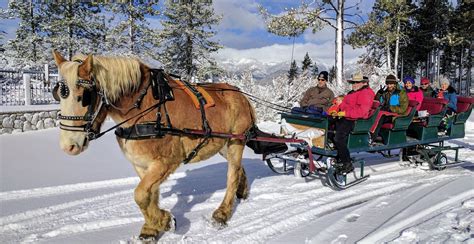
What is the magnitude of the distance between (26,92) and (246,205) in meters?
9.52

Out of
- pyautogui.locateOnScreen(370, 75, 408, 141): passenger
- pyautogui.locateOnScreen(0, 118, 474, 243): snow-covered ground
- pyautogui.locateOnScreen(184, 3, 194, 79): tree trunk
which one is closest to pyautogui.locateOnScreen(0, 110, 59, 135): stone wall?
pyautogui.locateOnScreen(0, 118, 474, 243): snow-covered ground

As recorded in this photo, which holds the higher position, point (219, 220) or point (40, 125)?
point (40, 125)

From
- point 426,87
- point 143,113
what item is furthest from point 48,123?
point 426,87

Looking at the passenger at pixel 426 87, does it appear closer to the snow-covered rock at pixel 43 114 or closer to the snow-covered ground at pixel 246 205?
the snow-covered ground at pixel 246 205

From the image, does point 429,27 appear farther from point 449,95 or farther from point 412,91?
point 412,91

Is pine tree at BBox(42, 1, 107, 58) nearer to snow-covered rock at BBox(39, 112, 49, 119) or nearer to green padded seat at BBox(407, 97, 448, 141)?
snow-covered rock at BBox(39, 112, 49, 119)

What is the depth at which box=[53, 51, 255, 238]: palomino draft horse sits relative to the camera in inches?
118

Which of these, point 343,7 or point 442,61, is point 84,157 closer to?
point 343,7

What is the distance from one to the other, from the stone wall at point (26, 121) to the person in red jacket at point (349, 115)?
31.1ft

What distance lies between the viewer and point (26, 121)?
10906 millimetres

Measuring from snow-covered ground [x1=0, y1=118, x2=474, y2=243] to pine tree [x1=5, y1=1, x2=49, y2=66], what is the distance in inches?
658

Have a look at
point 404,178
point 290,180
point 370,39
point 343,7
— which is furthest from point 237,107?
point 370,39

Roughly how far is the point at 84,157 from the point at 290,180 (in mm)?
4901

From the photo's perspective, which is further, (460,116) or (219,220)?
(460,116)
